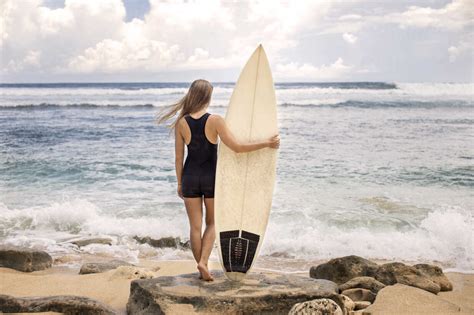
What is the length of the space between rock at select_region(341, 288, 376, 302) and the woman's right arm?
→ 4.67 feet

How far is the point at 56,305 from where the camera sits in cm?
369

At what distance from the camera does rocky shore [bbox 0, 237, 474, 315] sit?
12.0ft

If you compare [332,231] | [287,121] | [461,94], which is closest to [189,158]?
[332,231]

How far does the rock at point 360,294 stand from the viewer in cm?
441

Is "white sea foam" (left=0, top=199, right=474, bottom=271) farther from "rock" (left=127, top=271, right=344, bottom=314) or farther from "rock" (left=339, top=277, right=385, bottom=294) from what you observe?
"rock" (left=127, top=271, right=344, bottom=314)

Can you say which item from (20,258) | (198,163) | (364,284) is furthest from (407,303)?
(20,258)

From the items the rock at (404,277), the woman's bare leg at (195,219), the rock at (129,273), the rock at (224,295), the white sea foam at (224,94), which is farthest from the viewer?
the white sea foam at (224,94)

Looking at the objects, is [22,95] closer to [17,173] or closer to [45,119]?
[45,119]

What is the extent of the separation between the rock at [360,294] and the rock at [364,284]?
99 mm

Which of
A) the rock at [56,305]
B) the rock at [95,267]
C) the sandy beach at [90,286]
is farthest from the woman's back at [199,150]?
the rock at [95,267]

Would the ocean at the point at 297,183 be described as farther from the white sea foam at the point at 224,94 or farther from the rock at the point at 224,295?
the rock at the point at 224,295

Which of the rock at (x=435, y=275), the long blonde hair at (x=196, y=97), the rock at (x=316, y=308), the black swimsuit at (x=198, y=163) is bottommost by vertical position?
the rock at (x=435, y=275)

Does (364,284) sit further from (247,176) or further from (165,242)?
(165,242)

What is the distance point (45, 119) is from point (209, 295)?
641 inches
